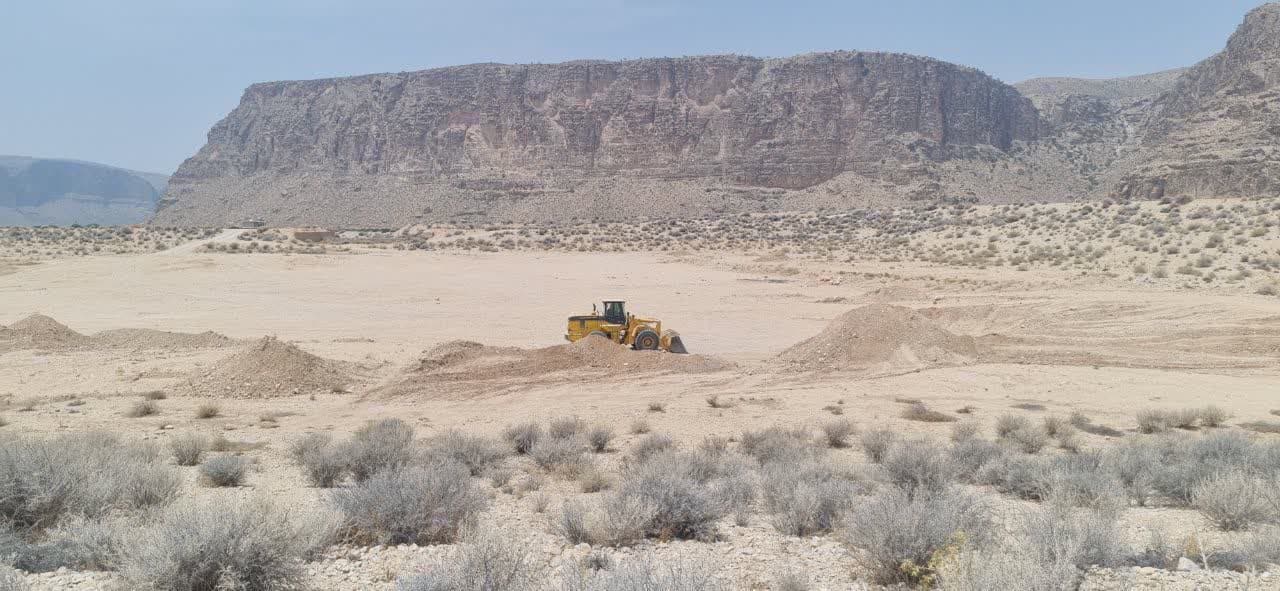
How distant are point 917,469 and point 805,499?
2.17m

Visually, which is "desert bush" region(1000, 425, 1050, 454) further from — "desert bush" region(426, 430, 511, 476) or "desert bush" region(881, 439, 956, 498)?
"desert bush" region(426, 430, 511, 476)

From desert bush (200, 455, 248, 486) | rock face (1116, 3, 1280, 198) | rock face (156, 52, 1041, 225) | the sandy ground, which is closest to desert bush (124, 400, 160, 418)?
the sandy ground

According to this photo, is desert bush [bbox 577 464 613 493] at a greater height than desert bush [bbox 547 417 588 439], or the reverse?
desert bush [bbox 577 464 613 493]

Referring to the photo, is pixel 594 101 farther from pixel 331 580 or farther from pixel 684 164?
pixel 331 580

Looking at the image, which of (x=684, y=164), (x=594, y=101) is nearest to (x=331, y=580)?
(x=684, y=164)

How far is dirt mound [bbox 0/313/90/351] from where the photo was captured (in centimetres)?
2014

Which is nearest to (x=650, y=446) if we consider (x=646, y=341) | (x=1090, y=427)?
(x=1090, y=427)

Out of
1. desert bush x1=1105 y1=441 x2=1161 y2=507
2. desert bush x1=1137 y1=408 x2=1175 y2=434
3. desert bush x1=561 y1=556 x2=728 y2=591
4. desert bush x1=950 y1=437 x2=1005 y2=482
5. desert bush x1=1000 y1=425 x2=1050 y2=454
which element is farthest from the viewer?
desert bush x1=1137 y1=408 x2=1175 y2=434

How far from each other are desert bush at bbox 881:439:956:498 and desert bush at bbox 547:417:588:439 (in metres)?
4.81

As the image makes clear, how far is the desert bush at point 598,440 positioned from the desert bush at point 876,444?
3839 millimetres

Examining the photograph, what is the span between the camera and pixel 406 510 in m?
7.02

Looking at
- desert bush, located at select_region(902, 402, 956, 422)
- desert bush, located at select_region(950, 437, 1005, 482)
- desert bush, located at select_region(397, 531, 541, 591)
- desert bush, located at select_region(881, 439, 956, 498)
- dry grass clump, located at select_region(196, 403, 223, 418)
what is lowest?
desert bush, located at select_region(902, 402, 956, 422)

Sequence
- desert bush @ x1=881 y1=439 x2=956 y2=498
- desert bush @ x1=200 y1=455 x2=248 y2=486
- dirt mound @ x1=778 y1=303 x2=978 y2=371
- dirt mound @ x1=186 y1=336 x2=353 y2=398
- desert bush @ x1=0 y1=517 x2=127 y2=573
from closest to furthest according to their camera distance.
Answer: desert bush @ x1=0 y1=517 x2=127 y2=573 < desert bush @ x1=881 y1=439 x2=956 y2=498 < desert bush @ x1=200 y1=455 x2=248 y2=486 < dirt mound @ x1=186 y1=336 x2=353 y2=398 < dirt mound @ x1=778 y1=303 x2=978 y2=371

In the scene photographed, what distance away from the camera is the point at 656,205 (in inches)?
4328
